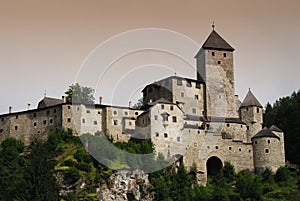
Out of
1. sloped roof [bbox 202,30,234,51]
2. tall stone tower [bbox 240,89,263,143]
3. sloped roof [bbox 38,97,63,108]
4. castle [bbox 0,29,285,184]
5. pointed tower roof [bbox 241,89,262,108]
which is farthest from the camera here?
sloped roof [bbox 202,30,234,51]

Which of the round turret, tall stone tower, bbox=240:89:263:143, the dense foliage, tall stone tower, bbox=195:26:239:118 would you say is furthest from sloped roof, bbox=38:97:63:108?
the dense foliage

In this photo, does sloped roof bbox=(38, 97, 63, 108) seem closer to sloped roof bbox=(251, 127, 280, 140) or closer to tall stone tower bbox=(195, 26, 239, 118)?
tall stone tower bbox=(195, 26, 239, 118)

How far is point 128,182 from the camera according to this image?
73.9 metres

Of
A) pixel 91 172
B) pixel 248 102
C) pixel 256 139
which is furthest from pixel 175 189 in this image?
pixel 248 102

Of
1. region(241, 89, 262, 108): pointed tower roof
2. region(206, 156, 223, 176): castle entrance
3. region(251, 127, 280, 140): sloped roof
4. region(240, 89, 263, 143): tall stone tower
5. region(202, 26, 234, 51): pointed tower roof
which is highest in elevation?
region(202, 26, 234, 51): pointed tower roof

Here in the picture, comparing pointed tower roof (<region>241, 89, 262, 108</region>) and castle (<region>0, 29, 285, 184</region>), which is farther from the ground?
pointed tower roof (<region>241, 89, 262, 108</region>)

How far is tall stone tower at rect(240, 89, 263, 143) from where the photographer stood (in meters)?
85.7

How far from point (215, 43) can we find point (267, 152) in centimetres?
1817

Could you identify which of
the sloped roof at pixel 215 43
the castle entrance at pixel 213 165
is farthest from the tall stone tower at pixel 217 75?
the castle entrance at pixel 213 165

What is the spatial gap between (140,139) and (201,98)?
11.8m

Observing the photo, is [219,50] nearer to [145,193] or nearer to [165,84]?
[165,84]

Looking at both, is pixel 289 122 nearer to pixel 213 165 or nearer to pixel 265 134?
pixel 265 134

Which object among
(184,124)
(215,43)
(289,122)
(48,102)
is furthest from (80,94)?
(289,122)

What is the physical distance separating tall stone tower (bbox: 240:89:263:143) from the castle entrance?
6.29 meters
